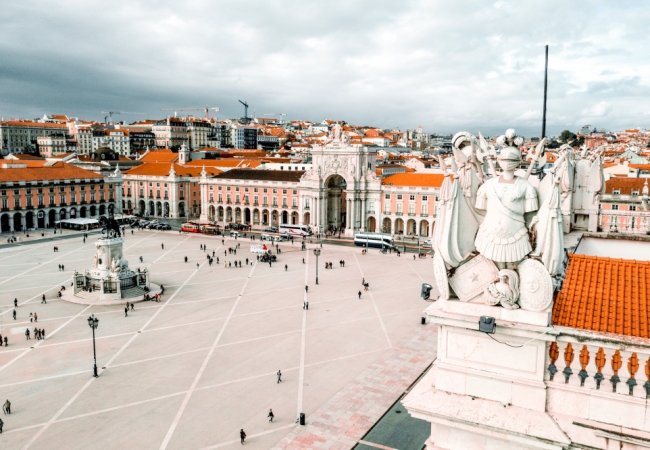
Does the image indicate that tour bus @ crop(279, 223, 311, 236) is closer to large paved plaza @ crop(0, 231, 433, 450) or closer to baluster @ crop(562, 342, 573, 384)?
large paved plaza @ crop(0, 231, 433, 450)

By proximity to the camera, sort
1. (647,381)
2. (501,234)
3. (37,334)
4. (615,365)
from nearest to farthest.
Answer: (647,381), (615,365), (501,234), (37,334)

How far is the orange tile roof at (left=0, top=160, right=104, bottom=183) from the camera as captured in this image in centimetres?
8306

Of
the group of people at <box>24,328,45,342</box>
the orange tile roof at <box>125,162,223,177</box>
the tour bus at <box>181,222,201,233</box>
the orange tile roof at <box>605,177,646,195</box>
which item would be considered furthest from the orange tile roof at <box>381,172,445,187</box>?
the group of people at <box>24,328,45,342</box>

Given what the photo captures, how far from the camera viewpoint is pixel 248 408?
960 inches

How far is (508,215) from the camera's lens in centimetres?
834

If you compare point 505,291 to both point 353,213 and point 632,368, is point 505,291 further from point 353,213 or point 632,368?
point 353,213

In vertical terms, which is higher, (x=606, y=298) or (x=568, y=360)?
(x=606, y=298)

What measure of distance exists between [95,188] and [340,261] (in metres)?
56.1

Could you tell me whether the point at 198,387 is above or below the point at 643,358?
below

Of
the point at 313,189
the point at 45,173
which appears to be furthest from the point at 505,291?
the point at 45,173

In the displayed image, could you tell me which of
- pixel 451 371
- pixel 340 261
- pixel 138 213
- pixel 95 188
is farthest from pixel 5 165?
pixel 451 371

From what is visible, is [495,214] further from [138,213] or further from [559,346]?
[138,213]

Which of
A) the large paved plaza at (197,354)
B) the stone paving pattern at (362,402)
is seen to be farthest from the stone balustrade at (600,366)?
the large paved plaza at (197,354)

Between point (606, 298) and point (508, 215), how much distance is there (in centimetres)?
210
